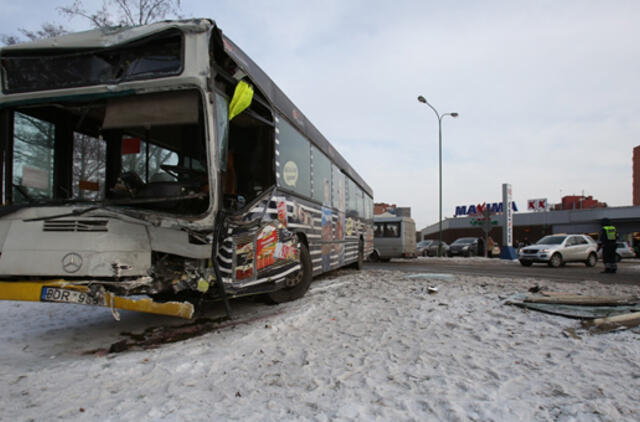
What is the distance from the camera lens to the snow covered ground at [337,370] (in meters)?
2.65

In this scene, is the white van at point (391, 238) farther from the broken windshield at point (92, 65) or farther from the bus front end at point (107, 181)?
the broken windshield at point (92, 65)

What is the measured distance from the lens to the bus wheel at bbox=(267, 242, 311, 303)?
21.4 ft

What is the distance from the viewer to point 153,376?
3328 mm

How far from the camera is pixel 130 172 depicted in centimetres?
492

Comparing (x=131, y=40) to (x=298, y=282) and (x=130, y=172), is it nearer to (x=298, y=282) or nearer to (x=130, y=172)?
(x=130, y=172)

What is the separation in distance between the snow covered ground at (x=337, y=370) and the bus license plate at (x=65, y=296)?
58cm

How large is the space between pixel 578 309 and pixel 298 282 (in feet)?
13.0

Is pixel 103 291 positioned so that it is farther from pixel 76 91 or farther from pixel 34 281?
pixel 76 91

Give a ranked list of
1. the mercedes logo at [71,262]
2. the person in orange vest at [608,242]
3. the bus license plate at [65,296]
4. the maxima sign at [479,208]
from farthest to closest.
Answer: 1. the maxima sign at [479,208]
2. the person in orange vest at [608,242]
3. the mercedes logo at [71,262]
4. the bus license plate at [65,296]

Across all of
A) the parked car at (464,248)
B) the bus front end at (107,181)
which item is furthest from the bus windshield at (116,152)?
the parked car at (464,248)

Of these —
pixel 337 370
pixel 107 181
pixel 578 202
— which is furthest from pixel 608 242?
pixel 578 202

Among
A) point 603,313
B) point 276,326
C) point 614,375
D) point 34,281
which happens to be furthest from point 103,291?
point 603,313

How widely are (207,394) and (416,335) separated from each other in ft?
7.51

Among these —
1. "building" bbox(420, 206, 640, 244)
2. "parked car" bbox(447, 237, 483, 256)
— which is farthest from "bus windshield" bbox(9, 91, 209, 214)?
"building" bbox(420, 206, 640, 244)
